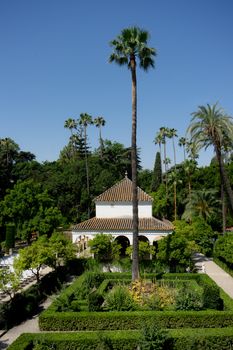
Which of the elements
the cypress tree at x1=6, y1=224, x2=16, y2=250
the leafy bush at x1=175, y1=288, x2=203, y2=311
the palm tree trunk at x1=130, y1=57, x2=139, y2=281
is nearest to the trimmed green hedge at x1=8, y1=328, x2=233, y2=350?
the leafy bush at x1=175, y1=288, x2=203, y2=311

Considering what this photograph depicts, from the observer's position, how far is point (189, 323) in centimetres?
1886

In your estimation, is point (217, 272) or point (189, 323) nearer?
point (189, 323)

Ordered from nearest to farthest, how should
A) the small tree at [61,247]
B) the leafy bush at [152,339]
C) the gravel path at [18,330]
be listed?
the leafy bush at [152,339] → the gravel path at [18,330] → the small tree at [61,247]

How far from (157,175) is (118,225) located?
4243 cm

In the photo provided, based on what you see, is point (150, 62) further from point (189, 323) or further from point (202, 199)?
point (202, 199)

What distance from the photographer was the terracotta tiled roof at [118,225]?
36906mm

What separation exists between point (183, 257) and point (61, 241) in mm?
9956

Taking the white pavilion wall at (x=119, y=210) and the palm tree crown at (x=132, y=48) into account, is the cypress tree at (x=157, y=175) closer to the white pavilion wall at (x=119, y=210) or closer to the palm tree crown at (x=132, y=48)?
the white pavilion wall at (x=119, y=210)

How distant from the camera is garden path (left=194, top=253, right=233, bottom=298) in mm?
27820

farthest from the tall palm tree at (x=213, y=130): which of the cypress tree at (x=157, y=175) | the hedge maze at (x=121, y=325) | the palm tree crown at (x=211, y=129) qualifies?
the cypress tree at (x=157, y=175)

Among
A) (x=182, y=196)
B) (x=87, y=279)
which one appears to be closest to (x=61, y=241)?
(x=87, y=279)

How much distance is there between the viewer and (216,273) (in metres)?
32.8

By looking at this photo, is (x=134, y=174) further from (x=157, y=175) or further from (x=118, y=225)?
(x=157, y=175)

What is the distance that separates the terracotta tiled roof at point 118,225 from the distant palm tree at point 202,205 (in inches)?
551
